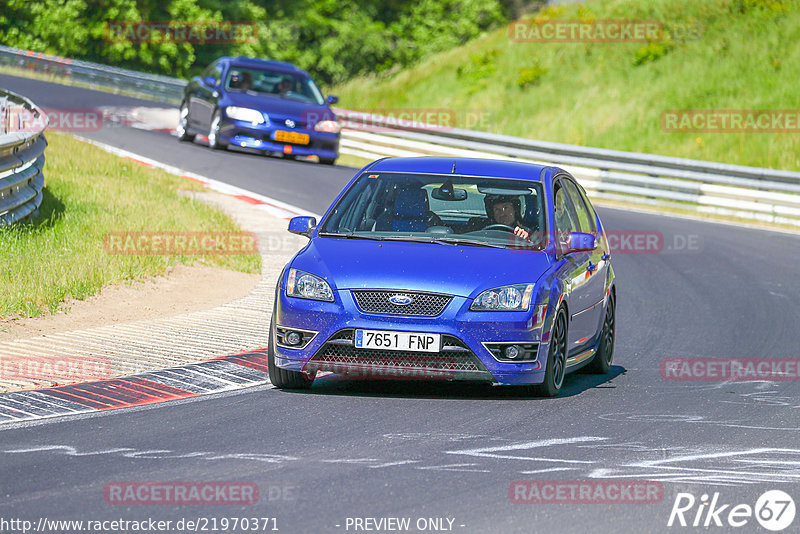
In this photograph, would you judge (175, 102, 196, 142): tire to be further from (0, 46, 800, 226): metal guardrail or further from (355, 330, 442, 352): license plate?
(355, 330, 442, 352): license plate

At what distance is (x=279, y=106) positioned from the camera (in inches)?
997

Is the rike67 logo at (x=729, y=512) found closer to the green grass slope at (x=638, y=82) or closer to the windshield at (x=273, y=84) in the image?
the windshield at (x=273, y=84)

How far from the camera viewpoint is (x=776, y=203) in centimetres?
2403

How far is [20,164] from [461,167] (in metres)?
6.18

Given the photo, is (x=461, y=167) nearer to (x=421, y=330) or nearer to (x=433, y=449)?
(x=421, y=330)

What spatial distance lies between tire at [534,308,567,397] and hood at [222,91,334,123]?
54.4 feet

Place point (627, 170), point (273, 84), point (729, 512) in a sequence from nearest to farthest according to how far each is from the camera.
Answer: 1. point (729, 512)
2. point (627, 170)
3. point (273, 84)

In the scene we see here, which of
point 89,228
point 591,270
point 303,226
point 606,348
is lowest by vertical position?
point 89,228

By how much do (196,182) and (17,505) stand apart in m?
15.8

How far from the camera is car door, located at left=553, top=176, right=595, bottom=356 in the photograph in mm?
9477

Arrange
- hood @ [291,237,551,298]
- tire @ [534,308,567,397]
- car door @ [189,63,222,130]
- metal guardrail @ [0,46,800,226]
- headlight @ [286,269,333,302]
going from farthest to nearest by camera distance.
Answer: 1. car door @ [189,63,222,130]
2. metal guardrail @ [0,46,800,226]
3. tire @ [534,308,567,397]
4. headlight @ [286,269,333,302]
5. hood @ [291,237,551,298]

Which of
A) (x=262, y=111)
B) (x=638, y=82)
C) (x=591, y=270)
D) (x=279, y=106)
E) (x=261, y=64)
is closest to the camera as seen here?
(x=591, y=270)

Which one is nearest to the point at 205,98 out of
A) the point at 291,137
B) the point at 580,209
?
the point at 291,137

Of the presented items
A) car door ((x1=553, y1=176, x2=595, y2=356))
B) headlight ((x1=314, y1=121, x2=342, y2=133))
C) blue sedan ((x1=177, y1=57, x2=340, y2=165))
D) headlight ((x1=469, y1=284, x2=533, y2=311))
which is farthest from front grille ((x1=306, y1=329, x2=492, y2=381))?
headlight ((x1=314, y1=121, x2=342, y2=133))
